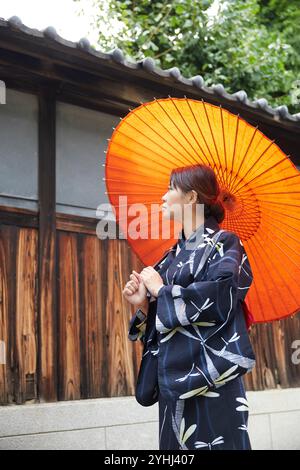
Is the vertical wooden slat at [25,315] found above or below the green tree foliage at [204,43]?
below

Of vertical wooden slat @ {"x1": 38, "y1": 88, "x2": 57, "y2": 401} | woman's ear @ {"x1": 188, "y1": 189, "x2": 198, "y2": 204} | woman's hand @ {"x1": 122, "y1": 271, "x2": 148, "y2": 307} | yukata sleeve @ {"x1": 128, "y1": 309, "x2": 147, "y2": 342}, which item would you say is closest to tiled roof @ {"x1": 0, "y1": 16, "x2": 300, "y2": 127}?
vertical wooden slat @ {"x1": 38, "y1": 88, "x2": 57, "y2": 401}

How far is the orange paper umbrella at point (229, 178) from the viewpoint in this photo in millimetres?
2883

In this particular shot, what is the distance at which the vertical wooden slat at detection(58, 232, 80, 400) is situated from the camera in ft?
14.9

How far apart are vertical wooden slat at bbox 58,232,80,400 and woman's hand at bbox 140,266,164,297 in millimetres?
2074

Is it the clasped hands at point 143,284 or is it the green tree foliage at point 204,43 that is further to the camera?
the green tree foliage at point 204,43

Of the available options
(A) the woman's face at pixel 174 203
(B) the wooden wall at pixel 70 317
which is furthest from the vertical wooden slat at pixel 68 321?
(A) the woman's face at pixel 174 203

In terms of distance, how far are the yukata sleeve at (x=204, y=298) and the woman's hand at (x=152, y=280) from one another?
5 centimetres

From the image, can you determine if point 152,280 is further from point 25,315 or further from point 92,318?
point 92,318

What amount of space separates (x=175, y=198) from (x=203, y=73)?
7.27 meters

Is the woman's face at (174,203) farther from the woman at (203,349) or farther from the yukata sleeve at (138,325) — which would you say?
the yukata sleeve at (138,325)

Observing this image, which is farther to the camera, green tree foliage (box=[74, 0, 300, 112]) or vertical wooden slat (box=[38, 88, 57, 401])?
green tree foliage (box=[74, 0, 300, 112])

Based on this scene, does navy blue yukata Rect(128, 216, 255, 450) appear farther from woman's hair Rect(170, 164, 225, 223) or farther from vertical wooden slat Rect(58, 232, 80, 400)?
vertical wooden slat Rect(58, 232, 80, 400)
